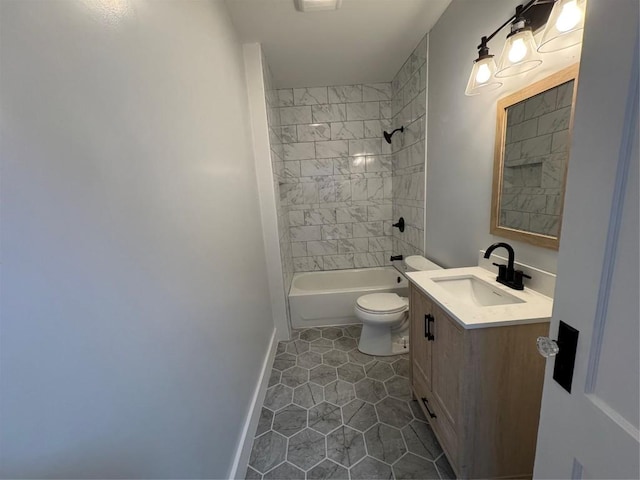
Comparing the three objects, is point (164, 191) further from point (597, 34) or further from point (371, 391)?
point (371, 391)

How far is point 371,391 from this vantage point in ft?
Result: 6.06

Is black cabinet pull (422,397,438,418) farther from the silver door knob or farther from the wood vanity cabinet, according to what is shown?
the silver door knob

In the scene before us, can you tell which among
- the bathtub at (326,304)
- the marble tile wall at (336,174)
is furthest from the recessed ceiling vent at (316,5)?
the bathtub at (326,304)


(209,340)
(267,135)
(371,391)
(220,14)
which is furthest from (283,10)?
(371,391)

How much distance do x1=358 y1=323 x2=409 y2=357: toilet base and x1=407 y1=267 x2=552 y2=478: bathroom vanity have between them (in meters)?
0.89

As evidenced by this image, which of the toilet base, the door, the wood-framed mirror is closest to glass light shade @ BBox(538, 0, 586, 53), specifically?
the wood-framed mirror

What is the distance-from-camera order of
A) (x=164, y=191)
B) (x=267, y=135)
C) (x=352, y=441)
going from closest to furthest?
1. (x=164, y=191)
2. (x=352, y=441)
3. (x=267, y=135)

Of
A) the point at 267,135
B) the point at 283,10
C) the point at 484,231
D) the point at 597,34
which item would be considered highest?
the point at 283,10

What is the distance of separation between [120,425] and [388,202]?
3032mm

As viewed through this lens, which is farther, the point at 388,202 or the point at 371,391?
the point at 388,202

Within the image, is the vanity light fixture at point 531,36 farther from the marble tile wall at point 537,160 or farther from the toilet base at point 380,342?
the toilet base at point 380,342

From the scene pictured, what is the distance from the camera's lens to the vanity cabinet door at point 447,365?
1092 millimetres

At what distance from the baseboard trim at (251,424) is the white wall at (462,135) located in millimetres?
1559

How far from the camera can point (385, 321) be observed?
83.5 inches
